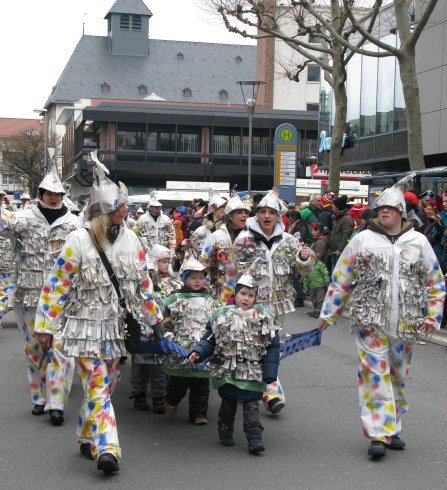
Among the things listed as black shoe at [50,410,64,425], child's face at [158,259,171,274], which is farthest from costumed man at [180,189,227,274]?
black shoe at [50,410,64,425]

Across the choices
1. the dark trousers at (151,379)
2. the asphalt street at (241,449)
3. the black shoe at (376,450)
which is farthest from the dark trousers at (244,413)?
the dark trousers at (151,379)

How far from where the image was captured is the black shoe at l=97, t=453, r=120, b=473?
5551 mm

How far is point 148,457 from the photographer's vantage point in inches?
243

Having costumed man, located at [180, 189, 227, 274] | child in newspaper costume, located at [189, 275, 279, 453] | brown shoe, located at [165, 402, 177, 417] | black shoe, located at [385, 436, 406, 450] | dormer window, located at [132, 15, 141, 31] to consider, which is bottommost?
brown shoe, located at [165, 402, 177, 417]

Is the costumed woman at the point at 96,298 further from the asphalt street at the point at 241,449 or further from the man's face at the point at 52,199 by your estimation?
the man's face at the point at 52,199

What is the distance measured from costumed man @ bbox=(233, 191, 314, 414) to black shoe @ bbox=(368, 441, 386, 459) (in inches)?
55.3

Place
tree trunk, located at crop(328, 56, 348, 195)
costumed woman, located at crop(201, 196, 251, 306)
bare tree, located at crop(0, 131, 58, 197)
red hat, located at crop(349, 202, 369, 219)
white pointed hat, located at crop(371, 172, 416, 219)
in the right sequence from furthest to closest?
bare tree, located at crop(0, 131, 58, 197)
tree trunk, located at crop(328, 56, 348, 195)
red hat, located at crop(349, 202, 369, 219)
costumed woman, located at crop(201, 196, 251, 306)
white pointed hat, located at crop(371, 172, 416, 219)

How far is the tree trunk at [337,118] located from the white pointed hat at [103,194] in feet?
54.7

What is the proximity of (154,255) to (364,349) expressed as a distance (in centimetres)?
281

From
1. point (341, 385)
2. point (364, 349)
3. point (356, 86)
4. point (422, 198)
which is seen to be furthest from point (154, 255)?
point (356, 86)

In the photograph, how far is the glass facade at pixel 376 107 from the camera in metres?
29.5

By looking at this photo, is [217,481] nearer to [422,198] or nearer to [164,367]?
[164,367]

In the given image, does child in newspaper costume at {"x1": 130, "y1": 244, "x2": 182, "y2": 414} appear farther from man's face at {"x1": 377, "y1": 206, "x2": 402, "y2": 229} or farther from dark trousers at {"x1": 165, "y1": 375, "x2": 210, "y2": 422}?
man's face at {"x1": 377, "y1": 206, "x2": 402, "y2": 229}

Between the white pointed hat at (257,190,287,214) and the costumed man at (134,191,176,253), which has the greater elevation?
the white pointed hat at (257,190,287,214)
